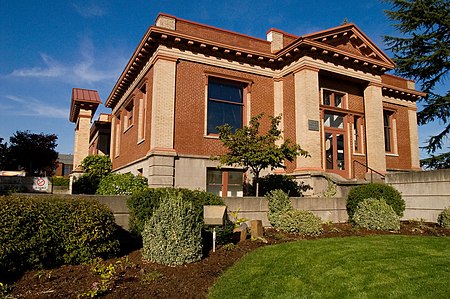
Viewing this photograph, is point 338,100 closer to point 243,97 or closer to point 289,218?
point 243,97

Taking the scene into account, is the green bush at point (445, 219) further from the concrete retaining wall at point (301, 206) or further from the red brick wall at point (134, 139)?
the red brick wall at point (134, 139)

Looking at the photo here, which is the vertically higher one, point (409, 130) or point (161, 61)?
point (161, 61)

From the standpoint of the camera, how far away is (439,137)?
25.6 m

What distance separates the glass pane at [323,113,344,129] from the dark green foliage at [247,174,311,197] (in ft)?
13.8

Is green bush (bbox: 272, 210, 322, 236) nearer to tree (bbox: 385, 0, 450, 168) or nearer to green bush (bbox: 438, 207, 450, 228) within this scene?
green bush (bbox: 438, 207, 450, 228)

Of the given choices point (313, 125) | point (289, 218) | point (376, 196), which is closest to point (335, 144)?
point (313, 125)

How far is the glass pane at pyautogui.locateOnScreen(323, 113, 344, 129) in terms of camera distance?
17508mm

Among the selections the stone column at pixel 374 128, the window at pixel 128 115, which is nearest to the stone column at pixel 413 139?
the stone column at pixel 374 128

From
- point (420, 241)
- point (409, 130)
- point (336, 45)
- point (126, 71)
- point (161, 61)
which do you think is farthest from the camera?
point (409, 130)

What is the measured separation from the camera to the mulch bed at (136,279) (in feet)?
17.3

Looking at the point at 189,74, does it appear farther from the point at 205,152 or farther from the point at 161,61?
the point at 205,152

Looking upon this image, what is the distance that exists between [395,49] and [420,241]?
2200cm

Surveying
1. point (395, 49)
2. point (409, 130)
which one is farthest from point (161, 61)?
point (395, 49)

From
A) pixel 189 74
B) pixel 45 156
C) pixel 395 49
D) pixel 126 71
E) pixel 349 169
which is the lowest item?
pixel 349 169
